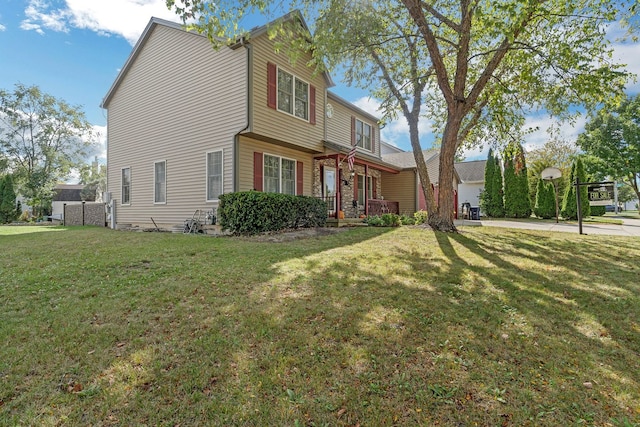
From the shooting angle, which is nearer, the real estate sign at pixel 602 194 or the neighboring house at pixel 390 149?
the real estate sign at pixel 602 194

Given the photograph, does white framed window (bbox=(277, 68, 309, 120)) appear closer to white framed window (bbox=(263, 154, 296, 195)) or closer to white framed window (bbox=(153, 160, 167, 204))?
white framed window (bbox=(263, 154, 296, 195))

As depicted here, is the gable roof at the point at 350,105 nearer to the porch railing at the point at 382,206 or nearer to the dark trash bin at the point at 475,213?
the porch railing at the point at 382,206

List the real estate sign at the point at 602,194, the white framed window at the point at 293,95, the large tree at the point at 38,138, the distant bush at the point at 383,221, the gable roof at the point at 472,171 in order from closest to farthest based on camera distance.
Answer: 1. the real estate sign at the point at 602,194
2. the white framed window at the point at 293,95
3. the distant bush at the point at 383,221
4. the large tree at the point at 38,138
5. the gable roof at the point at 472,171

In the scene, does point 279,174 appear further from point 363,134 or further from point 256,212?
point 363,134

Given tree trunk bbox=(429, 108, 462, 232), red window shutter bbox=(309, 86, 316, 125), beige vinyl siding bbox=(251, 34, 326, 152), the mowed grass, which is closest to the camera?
the mowed grass

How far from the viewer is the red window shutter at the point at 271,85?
1027 cm

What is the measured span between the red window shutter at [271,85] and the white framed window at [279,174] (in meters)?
1.70

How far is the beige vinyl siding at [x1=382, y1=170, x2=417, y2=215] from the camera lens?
58.1ft

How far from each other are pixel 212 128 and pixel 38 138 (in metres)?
28.6

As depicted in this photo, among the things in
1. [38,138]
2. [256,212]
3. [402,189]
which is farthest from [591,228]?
[38,138]

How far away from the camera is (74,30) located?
1388cm

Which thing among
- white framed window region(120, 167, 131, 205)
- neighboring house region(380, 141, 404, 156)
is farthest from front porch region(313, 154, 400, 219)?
neighboring house region(380, 141, 404, 156)

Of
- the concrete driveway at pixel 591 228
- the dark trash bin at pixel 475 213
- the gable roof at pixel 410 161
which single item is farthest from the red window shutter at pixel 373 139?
the dark trash bin at pixel 475 213

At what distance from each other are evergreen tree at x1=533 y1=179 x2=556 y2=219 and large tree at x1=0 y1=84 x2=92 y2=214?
37.1 metres
